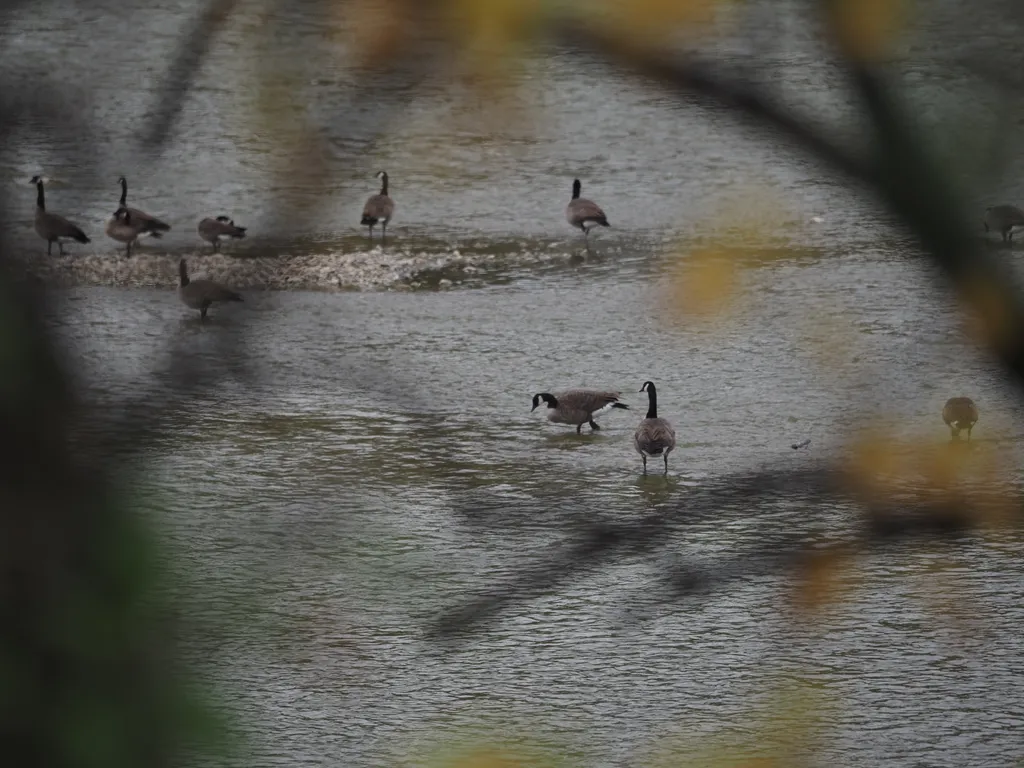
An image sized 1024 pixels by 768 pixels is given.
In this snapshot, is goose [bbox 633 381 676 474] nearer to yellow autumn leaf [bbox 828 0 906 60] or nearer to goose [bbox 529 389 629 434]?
goose [bbox 529 389 629 434]

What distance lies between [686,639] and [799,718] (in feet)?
17.3

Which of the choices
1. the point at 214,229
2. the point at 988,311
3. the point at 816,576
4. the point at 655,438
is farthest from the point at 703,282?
the point at 214,229

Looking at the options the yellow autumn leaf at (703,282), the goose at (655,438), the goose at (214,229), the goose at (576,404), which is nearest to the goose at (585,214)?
the goose at (214,229)

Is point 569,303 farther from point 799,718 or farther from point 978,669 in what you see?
point 799,718

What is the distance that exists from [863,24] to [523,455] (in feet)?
28.4

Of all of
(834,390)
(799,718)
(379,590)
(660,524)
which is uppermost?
(660,524)

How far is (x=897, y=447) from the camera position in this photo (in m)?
2.20

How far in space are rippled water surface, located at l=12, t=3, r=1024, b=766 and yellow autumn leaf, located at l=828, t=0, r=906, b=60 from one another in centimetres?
13

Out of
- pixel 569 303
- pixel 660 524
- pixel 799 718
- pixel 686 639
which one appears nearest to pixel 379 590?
pixel 686 639

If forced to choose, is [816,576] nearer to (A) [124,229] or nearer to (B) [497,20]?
(B) [497,20]

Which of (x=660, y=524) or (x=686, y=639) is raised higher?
(x=660, y=524)

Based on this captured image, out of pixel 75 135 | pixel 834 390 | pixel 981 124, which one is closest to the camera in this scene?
pixel 75 135

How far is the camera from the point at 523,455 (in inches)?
398

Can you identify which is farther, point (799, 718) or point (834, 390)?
point (834, 390)
